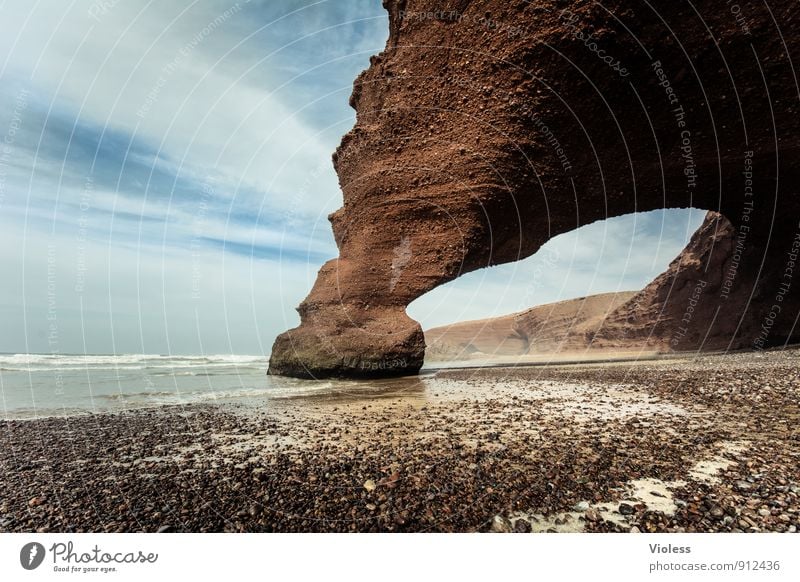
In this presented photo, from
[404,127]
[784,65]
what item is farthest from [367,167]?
[784,65]

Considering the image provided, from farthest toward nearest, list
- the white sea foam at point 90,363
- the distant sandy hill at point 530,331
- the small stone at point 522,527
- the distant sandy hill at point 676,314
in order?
the distant sandy hill at point 530,331, the distant sandy hill at point 676,314, the white sea foam at point 90,363, the small stone at point 522,527

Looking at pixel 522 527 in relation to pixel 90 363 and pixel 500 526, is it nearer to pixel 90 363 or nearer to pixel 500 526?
pixel 500 526

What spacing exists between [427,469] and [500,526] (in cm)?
113

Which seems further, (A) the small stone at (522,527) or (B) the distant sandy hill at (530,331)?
(B) the distant sandy hill at (530,331)

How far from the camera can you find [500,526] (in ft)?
10.1

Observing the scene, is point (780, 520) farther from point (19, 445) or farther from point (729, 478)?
point (19, 445)

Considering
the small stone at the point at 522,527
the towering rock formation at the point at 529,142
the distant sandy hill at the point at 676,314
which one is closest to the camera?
the small stone at the point at 522,527

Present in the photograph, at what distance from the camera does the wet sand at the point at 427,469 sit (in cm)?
318

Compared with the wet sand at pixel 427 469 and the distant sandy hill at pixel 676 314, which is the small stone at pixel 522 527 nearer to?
the wet sand at pixel 427 469
